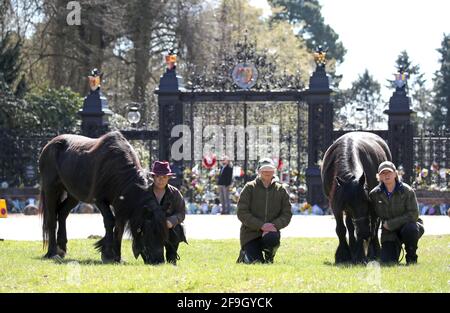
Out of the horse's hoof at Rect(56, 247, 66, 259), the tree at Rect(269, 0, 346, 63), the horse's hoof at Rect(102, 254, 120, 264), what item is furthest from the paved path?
the tree at Rect(269, 0, 346, 63)

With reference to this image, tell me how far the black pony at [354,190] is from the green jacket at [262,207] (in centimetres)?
62

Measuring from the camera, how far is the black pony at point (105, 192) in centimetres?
1237

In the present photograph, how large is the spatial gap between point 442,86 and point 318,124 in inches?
1250

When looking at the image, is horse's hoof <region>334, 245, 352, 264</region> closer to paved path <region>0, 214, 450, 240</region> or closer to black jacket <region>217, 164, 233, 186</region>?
paved path <region>0, 214, 450, 240</region>

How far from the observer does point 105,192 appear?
44.7 feet

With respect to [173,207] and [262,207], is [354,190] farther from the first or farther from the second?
[173,207]

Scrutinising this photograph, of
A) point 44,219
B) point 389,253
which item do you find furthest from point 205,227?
point 389,253

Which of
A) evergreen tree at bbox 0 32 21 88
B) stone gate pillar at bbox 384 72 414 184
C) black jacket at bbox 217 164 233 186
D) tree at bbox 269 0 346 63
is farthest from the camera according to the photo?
tree at bbox 269 0 346 63

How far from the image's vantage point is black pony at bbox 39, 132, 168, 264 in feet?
40.6

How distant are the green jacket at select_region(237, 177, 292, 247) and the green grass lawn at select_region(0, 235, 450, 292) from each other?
52cm

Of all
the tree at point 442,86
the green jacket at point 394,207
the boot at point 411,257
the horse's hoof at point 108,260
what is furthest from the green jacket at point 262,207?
the tree at point 442,86
